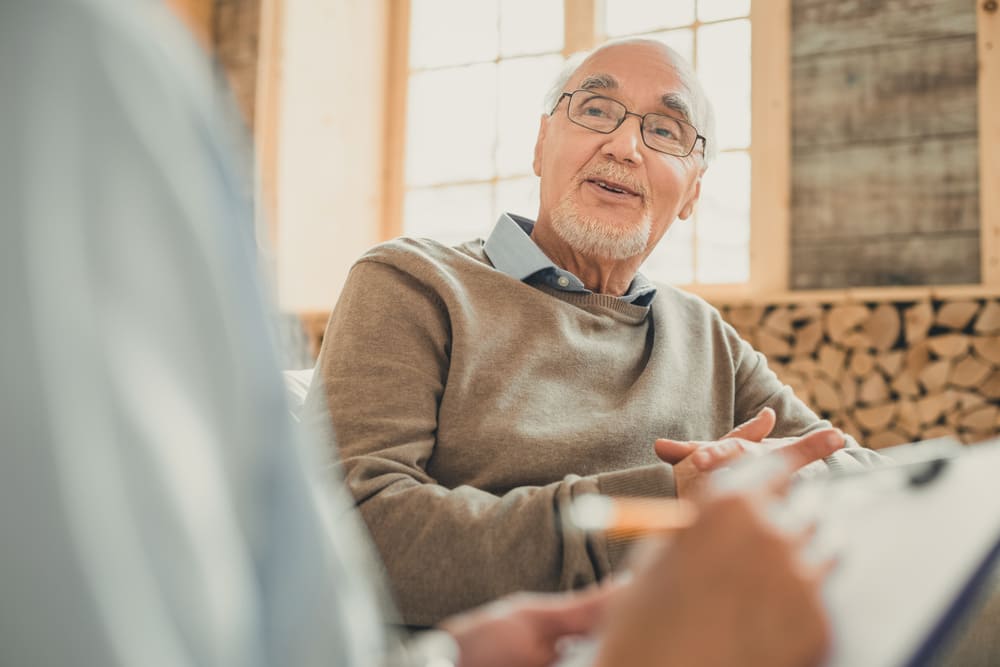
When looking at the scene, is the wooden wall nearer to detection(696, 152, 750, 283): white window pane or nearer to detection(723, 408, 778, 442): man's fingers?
detection(696, 152, 750, 283): white window pane

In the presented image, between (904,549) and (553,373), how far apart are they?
0.94 meters

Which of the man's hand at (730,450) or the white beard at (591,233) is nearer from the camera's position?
the man's hand at (730,450)

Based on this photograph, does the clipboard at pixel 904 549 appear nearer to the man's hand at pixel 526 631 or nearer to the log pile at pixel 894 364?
the man's hand at pixel 526 631

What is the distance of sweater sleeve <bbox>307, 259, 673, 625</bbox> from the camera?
986 mm

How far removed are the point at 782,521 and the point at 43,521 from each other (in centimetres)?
28

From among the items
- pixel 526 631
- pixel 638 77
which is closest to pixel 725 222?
pixel 638 77

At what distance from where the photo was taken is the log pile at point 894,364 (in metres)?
2.73

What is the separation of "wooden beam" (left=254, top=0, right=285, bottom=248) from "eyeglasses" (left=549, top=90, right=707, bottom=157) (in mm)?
2127

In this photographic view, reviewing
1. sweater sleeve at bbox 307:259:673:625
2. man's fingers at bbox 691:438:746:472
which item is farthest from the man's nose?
man's fingers at bbox 691:438:746:472

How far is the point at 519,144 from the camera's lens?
3781 millimetres

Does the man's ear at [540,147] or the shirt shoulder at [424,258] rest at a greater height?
the man's ear at [540,147]

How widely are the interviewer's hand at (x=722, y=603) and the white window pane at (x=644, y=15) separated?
343 cm

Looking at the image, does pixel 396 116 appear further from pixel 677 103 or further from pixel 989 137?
pixel 677 103

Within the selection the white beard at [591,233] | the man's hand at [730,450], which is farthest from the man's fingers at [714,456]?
the white beard at [591,233]
